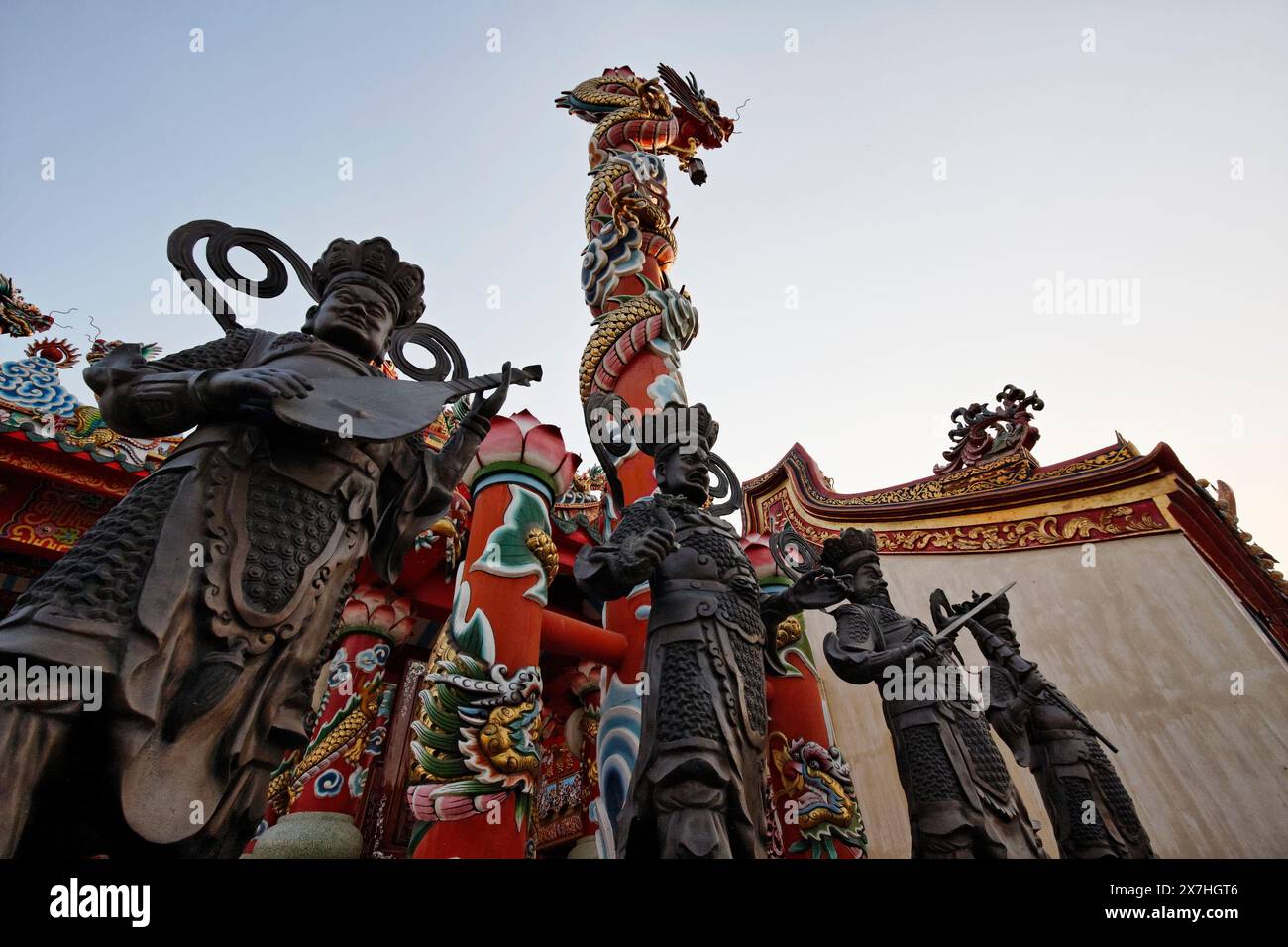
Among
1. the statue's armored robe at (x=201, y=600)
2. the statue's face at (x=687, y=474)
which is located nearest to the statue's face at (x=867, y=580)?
the statue's face at (x=687, y=474)

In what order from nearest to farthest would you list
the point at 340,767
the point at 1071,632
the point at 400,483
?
the point at 400,483 < the point at 340,767 < the point at 1071,632

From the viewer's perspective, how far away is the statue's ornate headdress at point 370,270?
2.44 metres

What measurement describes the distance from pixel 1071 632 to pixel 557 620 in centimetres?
460

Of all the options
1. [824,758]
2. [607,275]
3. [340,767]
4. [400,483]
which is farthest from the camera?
[607,275]

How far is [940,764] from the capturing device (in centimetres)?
288

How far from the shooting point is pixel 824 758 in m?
4.35

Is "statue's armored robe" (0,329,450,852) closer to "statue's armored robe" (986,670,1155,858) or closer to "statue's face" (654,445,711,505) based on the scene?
"statue's face" (654,445,711,505)

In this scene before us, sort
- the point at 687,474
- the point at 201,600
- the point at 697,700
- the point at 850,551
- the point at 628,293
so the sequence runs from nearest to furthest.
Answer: the point at 201,600, the point at 697,700, the point at 687,474, the point at 850,551, the point at 628,293

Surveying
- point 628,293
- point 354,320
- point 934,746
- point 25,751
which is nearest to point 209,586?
point 25,751

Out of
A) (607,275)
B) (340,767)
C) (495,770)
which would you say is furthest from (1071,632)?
(340,767)

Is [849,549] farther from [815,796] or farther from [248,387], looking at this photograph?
[248,387]

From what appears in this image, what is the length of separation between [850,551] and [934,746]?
1.18 metres

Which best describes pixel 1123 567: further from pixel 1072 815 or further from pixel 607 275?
pixel 607 275

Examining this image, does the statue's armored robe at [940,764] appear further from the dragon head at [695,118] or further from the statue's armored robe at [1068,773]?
the dragon head at [695,118]
